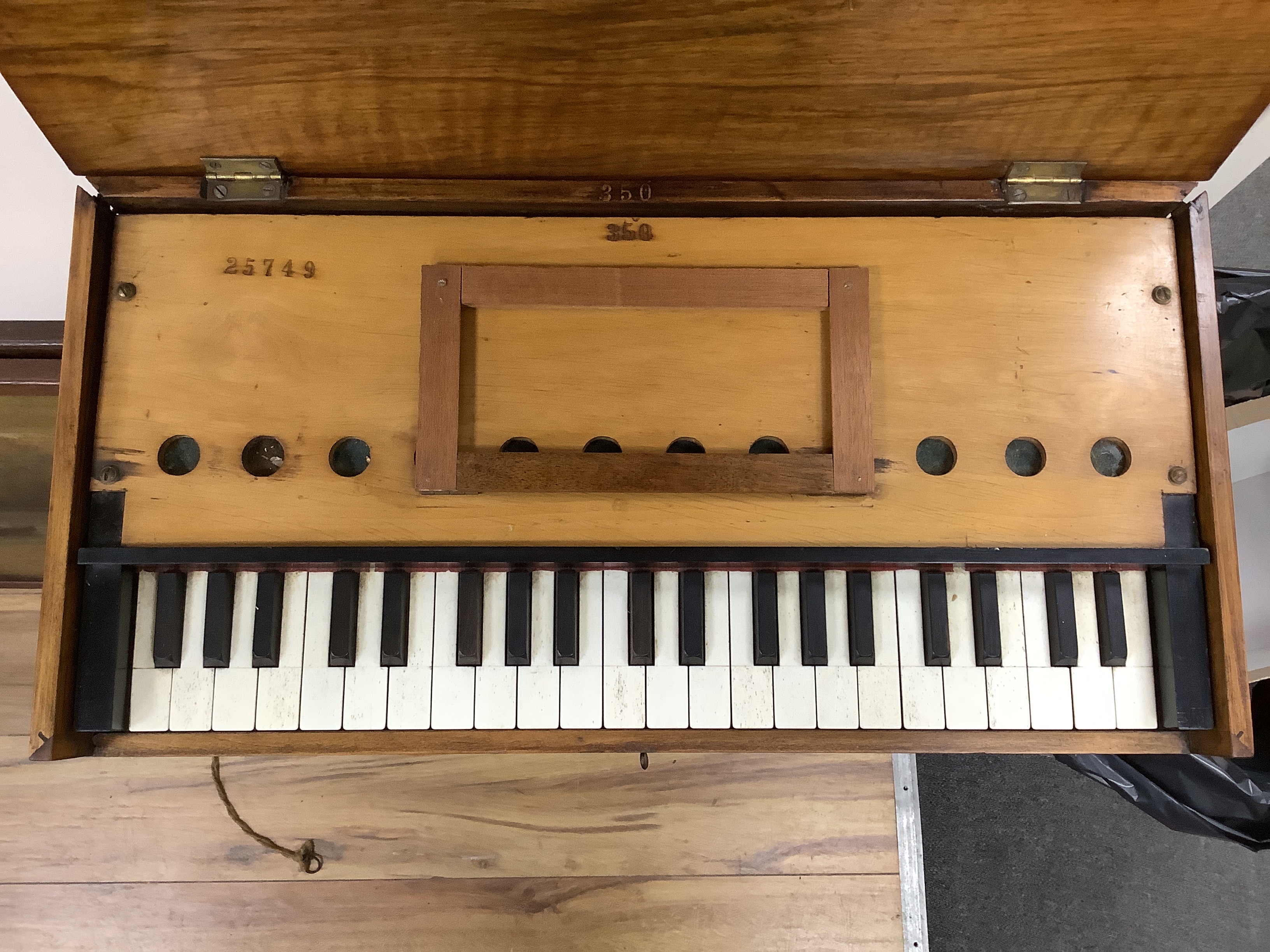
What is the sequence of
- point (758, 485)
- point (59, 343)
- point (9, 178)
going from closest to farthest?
point (758, 485), point (59, 343), point (9, 178)

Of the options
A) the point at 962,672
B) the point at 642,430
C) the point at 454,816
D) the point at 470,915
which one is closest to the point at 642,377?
the point at 642,430

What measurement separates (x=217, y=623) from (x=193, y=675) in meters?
0.10

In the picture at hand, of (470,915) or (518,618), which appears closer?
(518,618)

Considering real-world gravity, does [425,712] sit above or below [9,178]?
below

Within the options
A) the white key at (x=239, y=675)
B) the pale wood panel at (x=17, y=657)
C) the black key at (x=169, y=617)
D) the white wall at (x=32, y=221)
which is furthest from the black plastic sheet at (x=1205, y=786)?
the white wall at (x=32, y=221)

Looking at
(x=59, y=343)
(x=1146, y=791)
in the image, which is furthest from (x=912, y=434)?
(x=59, y=343)

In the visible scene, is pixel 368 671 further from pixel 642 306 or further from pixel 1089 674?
pixel 1089 674

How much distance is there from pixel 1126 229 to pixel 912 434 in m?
0.52

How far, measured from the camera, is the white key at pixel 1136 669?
126cm

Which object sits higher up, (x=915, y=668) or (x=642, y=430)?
(x=642, y=430)

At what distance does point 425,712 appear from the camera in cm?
124

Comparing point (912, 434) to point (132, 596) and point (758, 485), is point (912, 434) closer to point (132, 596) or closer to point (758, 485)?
point (758, 485)

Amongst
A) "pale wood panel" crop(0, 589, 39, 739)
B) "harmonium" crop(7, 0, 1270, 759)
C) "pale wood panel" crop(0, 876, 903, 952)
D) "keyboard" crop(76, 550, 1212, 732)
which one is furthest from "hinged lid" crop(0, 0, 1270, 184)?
"pale wood panel" crop(0, 876, 903, 952)

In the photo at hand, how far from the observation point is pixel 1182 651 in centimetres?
124
